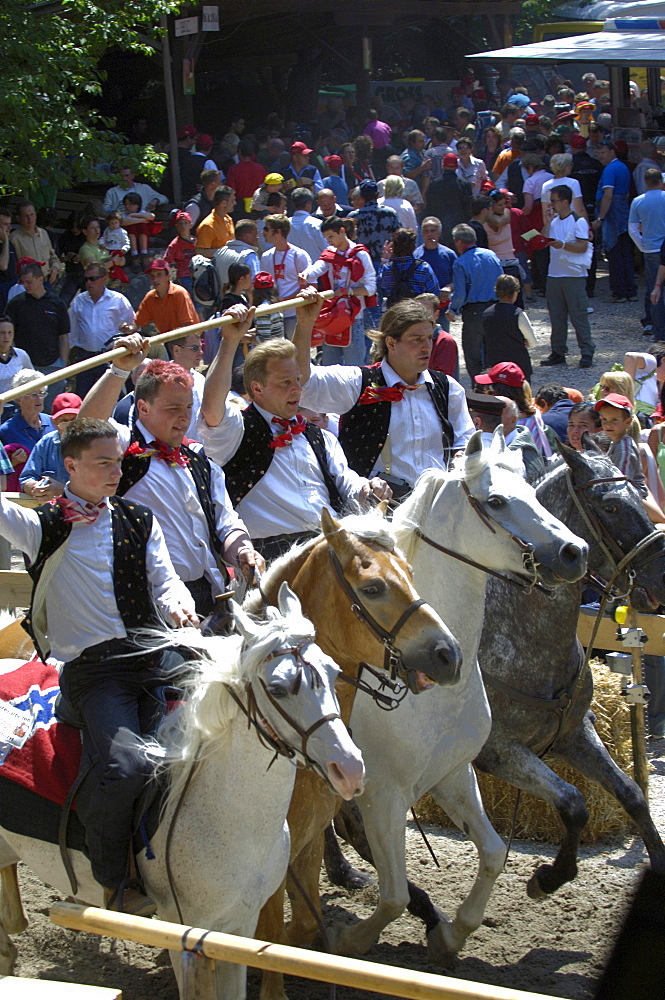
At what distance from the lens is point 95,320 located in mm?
12055

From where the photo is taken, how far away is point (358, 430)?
5.84 m

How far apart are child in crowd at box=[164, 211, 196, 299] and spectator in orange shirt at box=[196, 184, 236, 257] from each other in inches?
8.6

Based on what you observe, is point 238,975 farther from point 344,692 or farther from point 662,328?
point 662,328

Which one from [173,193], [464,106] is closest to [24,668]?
[173,193]

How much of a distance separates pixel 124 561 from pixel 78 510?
0.79ft

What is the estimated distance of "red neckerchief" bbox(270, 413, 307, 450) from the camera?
518cm

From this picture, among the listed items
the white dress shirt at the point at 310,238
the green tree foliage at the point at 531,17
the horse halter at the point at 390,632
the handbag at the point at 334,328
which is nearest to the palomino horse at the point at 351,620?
the horse halter at the point at 390,632

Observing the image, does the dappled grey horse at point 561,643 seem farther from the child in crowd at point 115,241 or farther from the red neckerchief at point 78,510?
the child in crowd at point 115,241

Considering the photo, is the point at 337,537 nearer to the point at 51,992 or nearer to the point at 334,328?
the point at 51,992

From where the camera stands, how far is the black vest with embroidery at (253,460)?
5.20 meters

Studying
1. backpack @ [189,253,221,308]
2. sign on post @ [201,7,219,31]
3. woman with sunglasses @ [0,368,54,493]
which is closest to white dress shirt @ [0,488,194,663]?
woman with sunglasses @ [0,368,54,493]

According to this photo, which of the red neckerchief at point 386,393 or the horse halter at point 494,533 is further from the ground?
the red neckerchief at point 386,393

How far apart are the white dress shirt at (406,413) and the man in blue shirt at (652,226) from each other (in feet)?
32.4

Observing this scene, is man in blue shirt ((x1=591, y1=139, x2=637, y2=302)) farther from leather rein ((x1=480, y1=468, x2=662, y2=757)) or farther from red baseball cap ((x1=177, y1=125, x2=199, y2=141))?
leather rein ((x1=480, y1=468, x2=662, y2=757))
